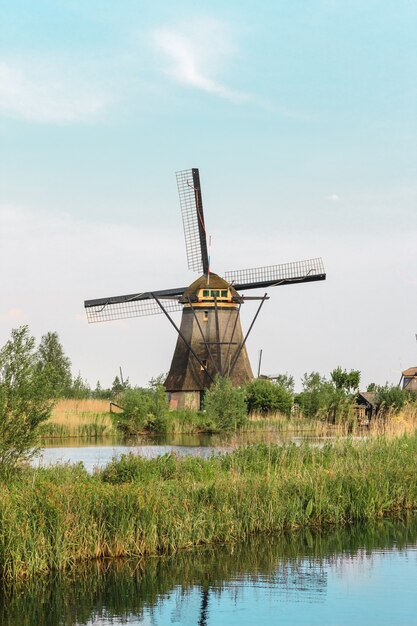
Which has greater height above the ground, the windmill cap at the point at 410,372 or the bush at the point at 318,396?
the windmill cap at the point at 410,372

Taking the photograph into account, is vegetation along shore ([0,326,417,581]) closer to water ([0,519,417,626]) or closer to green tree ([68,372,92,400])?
water ([0,519,417,626])

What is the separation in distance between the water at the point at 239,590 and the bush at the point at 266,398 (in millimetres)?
33015

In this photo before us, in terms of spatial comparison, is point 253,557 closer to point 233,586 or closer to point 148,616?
point 233,586

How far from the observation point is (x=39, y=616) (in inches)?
427

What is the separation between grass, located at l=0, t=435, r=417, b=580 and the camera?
12242mm

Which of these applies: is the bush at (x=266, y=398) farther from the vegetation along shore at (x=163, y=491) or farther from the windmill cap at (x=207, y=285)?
the vegetation along shore at (x=163, y=491)

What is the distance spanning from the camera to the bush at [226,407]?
4200 centimetres

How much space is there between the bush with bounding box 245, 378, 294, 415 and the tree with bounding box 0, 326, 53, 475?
103ft

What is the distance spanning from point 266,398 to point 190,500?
112 ft

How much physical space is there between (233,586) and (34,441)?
553 centimetres

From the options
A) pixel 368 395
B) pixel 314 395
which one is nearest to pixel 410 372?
pixel 368 395

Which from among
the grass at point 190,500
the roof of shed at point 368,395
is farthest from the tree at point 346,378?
the grass at point 190,500

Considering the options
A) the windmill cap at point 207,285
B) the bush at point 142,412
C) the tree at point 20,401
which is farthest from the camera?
the windmill cap at point 207,285

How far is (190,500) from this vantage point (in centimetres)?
1416
